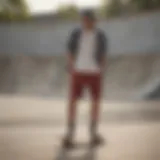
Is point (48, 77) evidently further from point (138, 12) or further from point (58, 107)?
point (138, 12)

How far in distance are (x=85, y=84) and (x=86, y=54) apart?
74 mm

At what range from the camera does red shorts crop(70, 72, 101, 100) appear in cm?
124

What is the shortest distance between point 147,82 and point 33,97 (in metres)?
0.29

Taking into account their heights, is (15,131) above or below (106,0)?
below

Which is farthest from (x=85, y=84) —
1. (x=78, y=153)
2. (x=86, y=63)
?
(x=78, y=153)

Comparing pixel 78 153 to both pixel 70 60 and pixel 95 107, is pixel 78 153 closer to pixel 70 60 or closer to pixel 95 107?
pixel 95 107

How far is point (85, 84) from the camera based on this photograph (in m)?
Result: 1.24

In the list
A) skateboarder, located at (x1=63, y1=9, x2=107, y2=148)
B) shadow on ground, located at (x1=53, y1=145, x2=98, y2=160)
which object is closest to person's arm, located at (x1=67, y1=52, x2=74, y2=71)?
skateboarder, located at (x1=63, y1=9, x2=107, y2=148)

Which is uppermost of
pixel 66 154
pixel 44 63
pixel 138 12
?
pixel 138 12

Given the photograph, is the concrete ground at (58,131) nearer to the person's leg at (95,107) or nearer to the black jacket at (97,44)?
the person's leg at (95,107)

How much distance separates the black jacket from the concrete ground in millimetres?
122

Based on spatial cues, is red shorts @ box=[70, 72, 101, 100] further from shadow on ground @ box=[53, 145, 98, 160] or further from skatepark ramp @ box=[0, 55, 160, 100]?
shadow on ground @ box=[53, 145, 98, 160]

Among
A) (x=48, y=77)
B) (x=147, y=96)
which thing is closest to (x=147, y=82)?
(x=147, y=96)

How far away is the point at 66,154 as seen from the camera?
4.05ft
